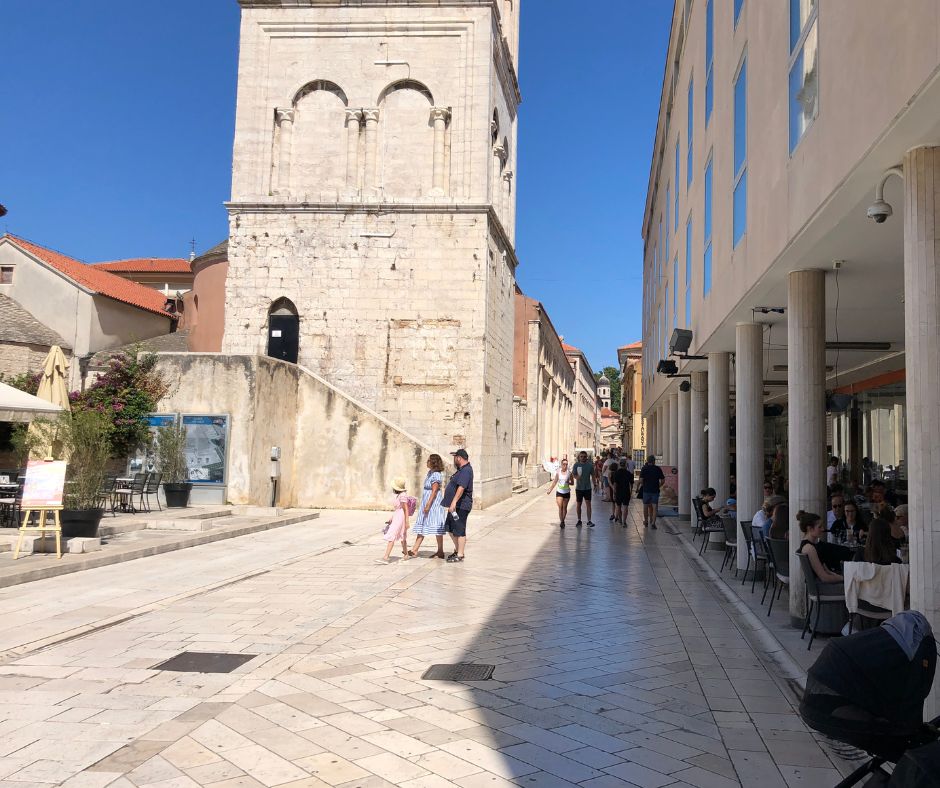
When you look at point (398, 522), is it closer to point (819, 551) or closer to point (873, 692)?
point (819, 551)

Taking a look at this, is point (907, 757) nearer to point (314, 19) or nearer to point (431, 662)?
point (431, 662)

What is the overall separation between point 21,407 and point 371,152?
14.8m

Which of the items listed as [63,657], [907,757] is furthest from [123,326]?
[907,757]

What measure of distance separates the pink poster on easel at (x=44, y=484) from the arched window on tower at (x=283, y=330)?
577 inches

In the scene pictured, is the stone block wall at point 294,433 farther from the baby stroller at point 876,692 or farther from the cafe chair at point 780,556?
the baby stroller at point 876,692

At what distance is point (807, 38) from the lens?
7.11 m

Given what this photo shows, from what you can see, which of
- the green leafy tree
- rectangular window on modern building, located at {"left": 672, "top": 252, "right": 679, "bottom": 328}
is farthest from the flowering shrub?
the green leafy tree

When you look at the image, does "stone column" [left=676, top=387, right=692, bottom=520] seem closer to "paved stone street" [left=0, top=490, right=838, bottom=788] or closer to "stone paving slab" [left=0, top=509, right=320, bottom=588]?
"stone paving slab" [left=0, top=509, right=320, bottom=588]

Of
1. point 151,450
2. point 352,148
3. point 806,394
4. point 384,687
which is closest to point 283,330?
point 352,148

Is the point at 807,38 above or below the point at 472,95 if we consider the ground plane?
below

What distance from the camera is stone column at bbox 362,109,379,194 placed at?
2620cm

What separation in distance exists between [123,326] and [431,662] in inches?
1413

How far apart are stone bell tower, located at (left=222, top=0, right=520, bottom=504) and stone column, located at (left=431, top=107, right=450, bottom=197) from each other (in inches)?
1.7

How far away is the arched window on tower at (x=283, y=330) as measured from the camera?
25891mm
